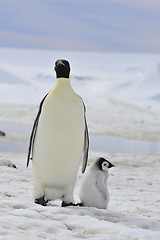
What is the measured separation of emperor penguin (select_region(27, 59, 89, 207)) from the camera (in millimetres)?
4184

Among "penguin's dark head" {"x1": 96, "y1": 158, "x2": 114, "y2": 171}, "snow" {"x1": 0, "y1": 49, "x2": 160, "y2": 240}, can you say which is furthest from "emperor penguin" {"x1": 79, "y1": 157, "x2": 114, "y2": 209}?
"snow" {"x1": 0, "y1": 49, "x2": 160, "y2": 240}

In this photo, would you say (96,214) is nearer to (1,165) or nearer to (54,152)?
(54,152)

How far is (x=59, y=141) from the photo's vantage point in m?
4.24

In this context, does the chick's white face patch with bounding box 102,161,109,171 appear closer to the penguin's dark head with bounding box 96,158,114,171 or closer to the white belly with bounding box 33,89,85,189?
the penguin's dark head with bounding box 96,158,114,171

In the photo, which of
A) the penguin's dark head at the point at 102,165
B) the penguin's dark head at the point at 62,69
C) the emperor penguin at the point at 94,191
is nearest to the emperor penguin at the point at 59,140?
the penguin's dark head at the point at 62,69

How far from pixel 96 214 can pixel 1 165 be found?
332 cm

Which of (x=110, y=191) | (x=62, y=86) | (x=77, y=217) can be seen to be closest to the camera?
(x=77, y=217)

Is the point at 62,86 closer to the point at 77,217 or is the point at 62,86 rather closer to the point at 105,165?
the point at 105,165

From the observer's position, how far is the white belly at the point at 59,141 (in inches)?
165

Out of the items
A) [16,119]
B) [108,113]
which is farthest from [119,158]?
[108,113]

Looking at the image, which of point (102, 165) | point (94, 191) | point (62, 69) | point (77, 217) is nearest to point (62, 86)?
point (62, 69)

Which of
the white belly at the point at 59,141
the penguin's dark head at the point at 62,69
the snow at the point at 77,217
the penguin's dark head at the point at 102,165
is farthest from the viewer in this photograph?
the penguin's dark head at the point at 102,165

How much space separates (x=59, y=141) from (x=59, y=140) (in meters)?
0.01

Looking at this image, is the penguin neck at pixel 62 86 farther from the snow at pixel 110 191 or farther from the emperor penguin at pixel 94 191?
the snow at pixel 110 191
